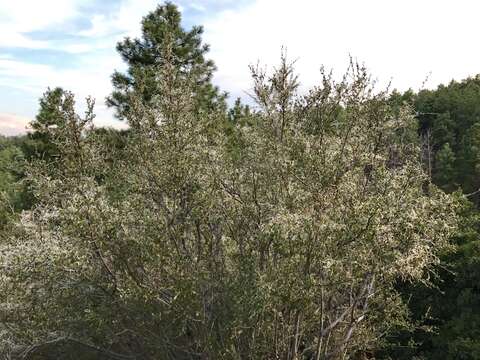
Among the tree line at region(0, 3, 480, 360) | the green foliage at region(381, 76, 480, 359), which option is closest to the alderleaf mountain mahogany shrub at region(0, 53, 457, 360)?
the tree line at region(0, 3, 480, 360)

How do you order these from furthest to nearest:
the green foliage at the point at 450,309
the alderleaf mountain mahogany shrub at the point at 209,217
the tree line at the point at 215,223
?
1. the green foliage at the point at 450,309
2. the alderleaf mountain mahogany shrub at the point at 209,217
3. the tree line at the point at 215,223

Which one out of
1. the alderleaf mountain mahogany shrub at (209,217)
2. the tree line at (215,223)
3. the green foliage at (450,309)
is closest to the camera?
the tree line at (215,223)

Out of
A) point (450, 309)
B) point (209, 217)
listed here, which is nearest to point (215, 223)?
point (209, 217)

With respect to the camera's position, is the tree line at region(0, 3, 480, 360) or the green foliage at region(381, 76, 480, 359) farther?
the green foliage at region(381, 76, 480, 359)

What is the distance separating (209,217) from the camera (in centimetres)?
1090

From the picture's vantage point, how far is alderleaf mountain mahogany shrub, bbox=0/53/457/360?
9883 millimetres

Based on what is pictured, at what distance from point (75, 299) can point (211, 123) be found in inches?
235

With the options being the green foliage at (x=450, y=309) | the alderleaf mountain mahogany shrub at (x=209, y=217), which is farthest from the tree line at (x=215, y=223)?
the green foliage at (x=450, y=309)

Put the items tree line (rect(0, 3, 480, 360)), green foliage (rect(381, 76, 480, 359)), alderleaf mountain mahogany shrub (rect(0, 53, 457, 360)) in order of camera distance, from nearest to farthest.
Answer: tree line (rect(0, 3, 480, 360))
alderleaf mountain mahogany shrub (rect(0, 53, 457, 360))
green foliage (rect(381, 76, 480, 359))

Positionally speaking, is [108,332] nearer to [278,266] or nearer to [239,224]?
[239,224]

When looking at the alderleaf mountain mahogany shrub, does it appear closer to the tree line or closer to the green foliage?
the tree line

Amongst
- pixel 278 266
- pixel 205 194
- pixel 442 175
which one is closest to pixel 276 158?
pixel 205 194

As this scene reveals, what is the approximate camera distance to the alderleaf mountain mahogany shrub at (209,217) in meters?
9.88

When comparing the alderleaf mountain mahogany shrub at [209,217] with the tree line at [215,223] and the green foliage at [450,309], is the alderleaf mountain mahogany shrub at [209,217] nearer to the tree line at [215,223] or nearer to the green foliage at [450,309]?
the tree line at [215,223]
